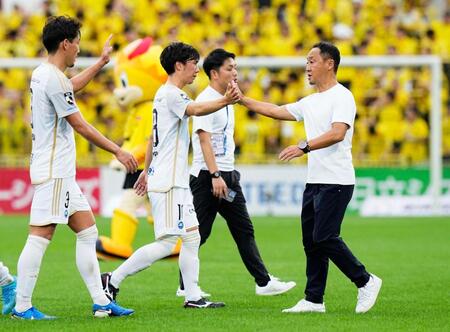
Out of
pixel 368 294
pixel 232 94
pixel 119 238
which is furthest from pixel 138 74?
pixel 368 294

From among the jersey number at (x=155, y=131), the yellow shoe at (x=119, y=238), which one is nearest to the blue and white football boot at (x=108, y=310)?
the jersey number at (x=155, y=131)

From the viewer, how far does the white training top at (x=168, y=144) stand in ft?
30.5

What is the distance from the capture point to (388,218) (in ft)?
72.2

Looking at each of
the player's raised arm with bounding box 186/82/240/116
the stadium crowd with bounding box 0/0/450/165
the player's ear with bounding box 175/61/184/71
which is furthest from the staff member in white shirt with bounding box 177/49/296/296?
the stadium crowd with bounding box 0/0/450/165

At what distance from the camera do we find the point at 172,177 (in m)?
9.32

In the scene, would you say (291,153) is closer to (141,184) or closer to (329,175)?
(329,175)

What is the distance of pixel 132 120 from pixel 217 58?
3839 millimetres

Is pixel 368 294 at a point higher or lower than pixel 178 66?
lower

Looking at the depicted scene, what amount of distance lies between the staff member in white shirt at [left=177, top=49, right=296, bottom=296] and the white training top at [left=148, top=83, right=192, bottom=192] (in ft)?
3.86

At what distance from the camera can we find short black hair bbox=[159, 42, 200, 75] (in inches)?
373

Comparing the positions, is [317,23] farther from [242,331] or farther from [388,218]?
[242,331]

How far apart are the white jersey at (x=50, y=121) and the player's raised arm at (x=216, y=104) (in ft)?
3.26

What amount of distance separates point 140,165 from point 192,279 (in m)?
4.08

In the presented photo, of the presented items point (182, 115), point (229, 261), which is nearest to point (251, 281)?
point (229, 261)
